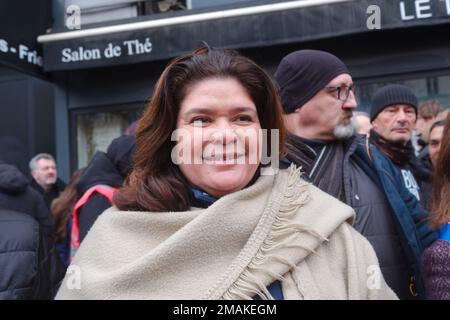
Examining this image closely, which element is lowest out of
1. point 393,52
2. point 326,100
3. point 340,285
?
point 340,285

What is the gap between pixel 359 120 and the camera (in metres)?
3.98

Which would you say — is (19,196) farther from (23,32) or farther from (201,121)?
(23,32)

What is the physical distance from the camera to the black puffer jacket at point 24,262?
5.87 feet

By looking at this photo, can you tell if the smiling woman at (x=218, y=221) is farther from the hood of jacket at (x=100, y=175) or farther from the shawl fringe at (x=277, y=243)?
the hood of jacket at (x=100, y=175)

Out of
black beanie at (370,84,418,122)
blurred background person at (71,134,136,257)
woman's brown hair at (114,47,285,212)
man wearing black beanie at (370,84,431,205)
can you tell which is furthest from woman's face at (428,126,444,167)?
woman's brown hair at (114,47,285,212)

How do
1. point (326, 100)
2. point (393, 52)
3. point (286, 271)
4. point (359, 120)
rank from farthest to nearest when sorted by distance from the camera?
point (393, 52), point (359, 120), point (326, 100), point (286, 271)

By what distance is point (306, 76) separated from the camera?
2.26 meters

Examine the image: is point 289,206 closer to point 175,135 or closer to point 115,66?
point 175,135

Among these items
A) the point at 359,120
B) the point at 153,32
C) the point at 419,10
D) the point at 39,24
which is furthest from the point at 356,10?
the point at 39,24

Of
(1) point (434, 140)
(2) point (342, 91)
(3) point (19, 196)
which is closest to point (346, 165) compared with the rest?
(2) point (342, 91)

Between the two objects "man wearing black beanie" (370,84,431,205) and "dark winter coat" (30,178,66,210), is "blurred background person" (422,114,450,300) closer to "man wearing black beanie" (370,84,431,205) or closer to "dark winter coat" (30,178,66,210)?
"man wearing black beanie" (370,84,431,205)

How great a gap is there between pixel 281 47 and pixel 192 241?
454 cm

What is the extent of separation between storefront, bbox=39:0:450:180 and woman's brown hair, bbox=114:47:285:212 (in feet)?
10.9

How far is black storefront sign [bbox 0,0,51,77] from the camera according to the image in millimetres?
5431
